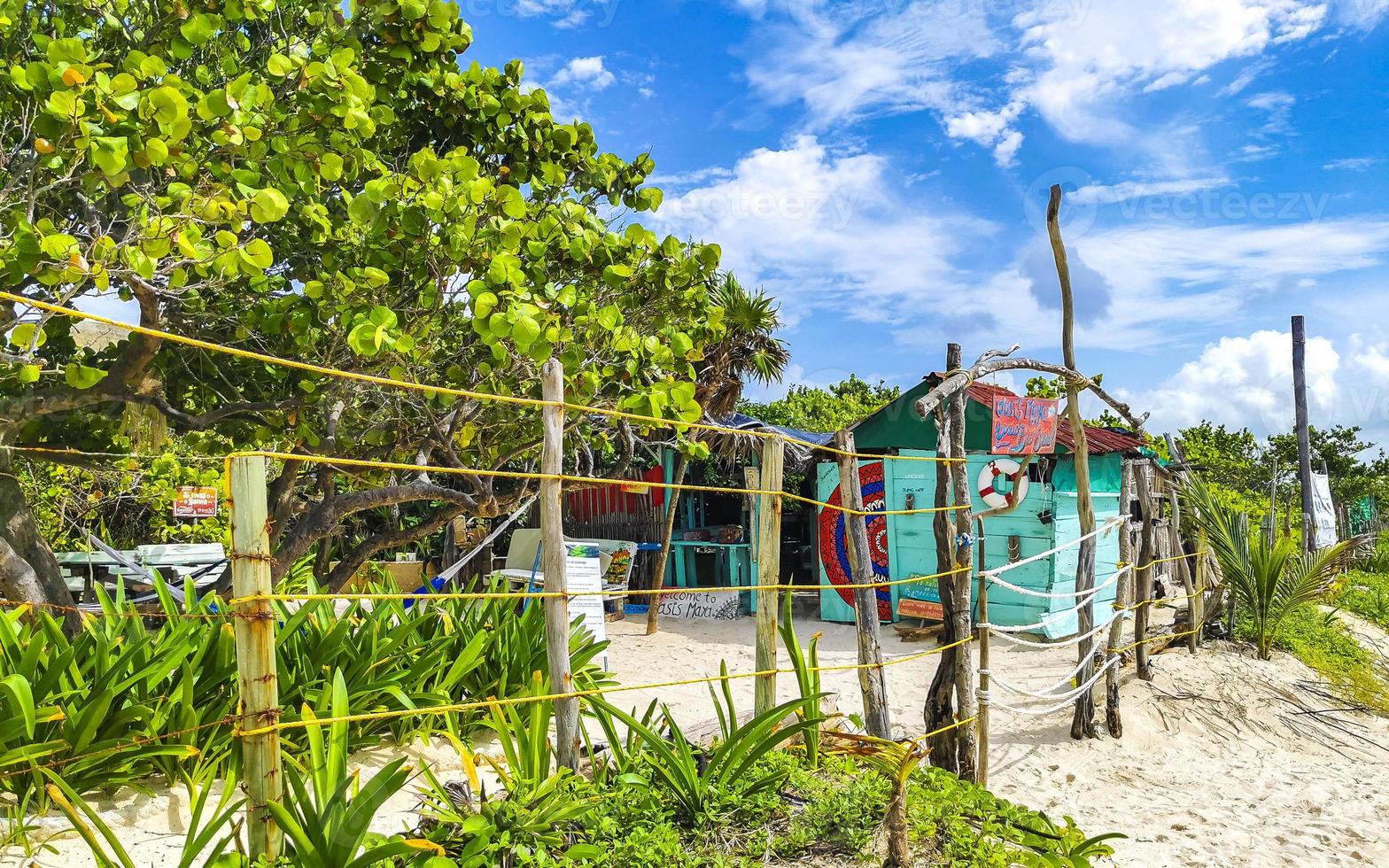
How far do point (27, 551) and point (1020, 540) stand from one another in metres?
7.97

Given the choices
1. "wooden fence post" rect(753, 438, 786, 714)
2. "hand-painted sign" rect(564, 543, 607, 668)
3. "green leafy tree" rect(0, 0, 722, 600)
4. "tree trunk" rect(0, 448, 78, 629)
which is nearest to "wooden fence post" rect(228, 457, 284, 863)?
"green leafy tree" rect(0, 0, 722, 600)

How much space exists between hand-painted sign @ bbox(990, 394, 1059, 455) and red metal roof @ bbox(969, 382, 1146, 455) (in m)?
3.16

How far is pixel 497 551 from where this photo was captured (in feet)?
41.9

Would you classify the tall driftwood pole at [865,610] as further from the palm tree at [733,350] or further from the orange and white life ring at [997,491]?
the palm tree at [733,350]

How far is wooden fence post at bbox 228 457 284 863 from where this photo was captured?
223cm

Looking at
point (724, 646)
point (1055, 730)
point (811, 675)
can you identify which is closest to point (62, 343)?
point (811, 675)

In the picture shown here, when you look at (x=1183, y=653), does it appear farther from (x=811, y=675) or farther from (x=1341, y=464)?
(x=1341, y=464)

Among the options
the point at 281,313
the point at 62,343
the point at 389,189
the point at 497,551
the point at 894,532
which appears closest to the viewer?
the point at 389,189

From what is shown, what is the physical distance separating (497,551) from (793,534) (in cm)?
430

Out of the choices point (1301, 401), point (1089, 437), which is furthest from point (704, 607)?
point (1301, 401)

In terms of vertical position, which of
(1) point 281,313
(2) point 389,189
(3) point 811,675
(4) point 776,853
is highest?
(2) point 389,189

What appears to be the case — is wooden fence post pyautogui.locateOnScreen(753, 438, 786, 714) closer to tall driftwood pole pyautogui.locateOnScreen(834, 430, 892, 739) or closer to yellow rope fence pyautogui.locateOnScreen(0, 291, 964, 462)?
yellow rope fence pyautogui.locateOnScreen(0, 291, 964, 462)

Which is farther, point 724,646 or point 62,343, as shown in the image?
point 724,646

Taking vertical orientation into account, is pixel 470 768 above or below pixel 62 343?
below
